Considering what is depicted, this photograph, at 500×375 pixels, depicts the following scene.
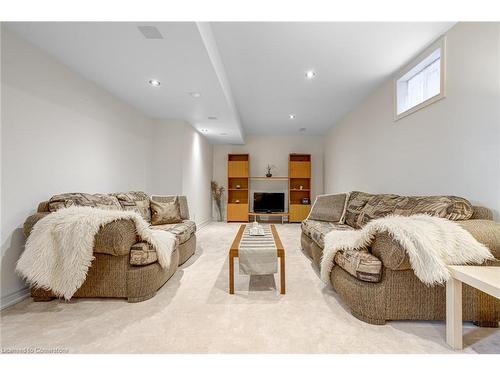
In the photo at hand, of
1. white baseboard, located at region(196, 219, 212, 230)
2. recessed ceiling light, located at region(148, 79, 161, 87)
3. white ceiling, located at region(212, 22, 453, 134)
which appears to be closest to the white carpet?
recessed ceiling light, located at region(148, 79, 161, 87)

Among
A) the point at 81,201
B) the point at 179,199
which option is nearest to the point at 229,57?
the point at 179,199

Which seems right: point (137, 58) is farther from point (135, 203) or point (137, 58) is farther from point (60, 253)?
point (60, 253)

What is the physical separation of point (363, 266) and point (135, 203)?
2732 millimetres

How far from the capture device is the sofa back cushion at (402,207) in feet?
5.85

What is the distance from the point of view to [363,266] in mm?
1590

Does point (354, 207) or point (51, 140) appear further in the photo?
point (354, 207)

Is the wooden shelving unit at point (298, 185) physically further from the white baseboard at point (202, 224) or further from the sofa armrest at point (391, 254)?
the sofa armrest at point (391, 254)

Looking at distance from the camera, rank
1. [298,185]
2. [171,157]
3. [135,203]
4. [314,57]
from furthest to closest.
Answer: [298,185] → [171,157] → [135,203] → [314,57]

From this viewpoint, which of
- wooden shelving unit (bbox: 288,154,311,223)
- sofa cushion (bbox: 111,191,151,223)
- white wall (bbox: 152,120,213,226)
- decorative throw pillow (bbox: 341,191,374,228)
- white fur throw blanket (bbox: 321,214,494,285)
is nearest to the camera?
white fur throw blanket (bbox: 321,214,494,285)

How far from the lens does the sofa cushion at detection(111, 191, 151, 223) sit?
2862mm

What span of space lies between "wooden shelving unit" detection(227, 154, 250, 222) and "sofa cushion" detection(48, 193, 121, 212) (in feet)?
13.8

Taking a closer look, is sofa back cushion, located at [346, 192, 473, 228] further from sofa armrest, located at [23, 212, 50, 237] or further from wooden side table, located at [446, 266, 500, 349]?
sofa armrest, located at [23, 212, 50, 237]

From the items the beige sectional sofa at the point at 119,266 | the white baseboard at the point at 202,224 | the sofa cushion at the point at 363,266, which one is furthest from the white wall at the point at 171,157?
the sofa cushion at the point at 363,266
